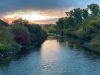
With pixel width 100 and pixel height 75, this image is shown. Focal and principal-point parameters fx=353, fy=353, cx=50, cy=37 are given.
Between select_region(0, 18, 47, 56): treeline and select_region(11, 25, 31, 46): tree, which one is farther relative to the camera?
select_region(11, 25, 31, 46): tree

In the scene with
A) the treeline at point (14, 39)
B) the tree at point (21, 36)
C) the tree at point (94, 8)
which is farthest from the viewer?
the tree at point (94, 8)

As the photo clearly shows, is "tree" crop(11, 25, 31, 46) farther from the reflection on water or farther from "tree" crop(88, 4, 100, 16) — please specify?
"tree" crop(88, 4, 100, 16)

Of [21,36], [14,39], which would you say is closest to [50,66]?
[14,39]

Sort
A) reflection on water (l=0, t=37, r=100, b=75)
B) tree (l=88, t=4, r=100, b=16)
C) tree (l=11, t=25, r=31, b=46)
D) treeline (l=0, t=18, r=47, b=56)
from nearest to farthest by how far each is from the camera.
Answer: reflection on water (l=0, t=37, r=100, b=75)
treeline (l=0, t=18, r=47, b=56)
tree (l=11, t=25, r=31, b=46)
tree (l=88, t=4, r=100, b=16)

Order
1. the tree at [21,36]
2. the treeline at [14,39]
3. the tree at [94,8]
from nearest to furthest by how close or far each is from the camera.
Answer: the treeline at [14,39], the tree at [21,36], the tree at [94,8]

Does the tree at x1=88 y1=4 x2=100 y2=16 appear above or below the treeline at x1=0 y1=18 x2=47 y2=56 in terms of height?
above

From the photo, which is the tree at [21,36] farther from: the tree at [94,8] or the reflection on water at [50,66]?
the tree at [94,8]

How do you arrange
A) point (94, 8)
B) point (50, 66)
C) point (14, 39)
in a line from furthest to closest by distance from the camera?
point (94, 8) < point (14, 39) < point (50, 66)

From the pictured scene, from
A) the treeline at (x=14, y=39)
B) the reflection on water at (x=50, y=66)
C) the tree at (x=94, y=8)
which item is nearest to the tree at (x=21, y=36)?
the treeline at (x=14, y=39)

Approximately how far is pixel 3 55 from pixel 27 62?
37.5ft

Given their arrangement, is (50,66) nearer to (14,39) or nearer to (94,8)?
(14,39)

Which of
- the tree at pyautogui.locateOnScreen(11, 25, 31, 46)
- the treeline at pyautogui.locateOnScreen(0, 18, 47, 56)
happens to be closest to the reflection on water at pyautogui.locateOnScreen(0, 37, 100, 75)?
the treeline at pyautogui.locateOnScreen(0, 18, 47, 56)

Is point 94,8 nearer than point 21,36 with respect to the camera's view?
No

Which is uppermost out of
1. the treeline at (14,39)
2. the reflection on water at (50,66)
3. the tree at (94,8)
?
the tree at (94,8)
